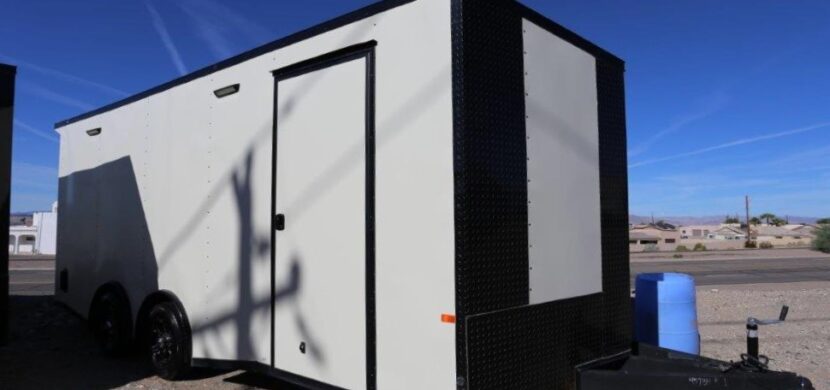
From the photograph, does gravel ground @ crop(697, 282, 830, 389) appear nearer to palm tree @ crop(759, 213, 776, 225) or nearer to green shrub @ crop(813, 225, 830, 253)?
green shrub @ crop(813, 225, 830, 253)

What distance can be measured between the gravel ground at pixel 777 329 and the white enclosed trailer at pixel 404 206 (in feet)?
9.57

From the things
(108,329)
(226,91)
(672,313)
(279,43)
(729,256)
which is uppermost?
(279,43)

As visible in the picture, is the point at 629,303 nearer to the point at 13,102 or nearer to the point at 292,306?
the point at 292,306

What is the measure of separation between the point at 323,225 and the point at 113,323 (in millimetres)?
3324

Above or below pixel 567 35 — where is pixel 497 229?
below

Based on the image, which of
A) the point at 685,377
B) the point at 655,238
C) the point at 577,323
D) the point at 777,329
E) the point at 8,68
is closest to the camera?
the point at 685,377

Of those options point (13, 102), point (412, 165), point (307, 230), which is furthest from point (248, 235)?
point (13, 102)

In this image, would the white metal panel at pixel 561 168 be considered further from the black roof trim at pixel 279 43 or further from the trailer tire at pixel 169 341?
the trailer tire at pixel 169 341

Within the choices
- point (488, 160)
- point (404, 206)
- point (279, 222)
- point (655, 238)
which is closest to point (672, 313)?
point (488, 160)

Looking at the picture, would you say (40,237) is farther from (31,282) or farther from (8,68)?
(8,68)

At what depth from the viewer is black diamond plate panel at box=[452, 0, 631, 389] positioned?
295 centimetres

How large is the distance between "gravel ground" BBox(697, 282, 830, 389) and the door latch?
471cm

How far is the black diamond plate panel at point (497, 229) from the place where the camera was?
295 cm

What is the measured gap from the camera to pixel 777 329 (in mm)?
7551
